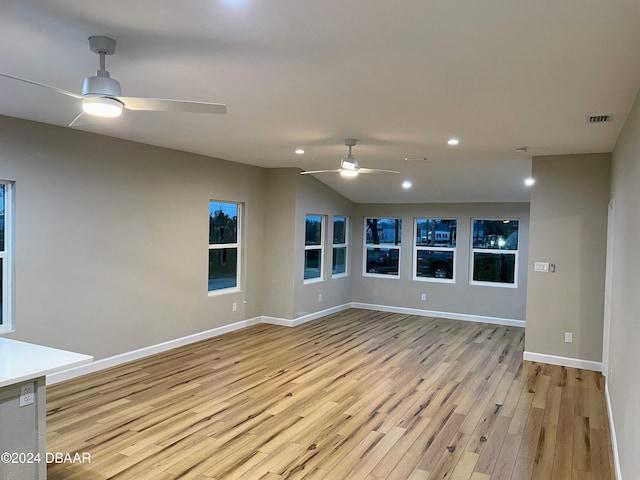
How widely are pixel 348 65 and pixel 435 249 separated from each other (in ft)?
20.8

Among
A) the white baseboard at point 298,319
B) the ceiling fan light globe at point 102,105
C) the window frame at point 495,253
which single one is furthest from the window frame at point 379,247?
the ceiling fan light globe at point 102,105

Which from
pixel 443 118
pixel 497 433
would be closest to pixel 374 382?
pixel 497 433

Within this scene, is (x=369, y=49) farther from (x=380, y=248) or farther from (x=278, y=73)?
(x=380, y=248)

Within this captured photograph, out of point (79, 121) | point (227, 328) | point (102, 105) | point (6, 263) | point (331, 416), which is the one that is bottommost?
point (331, 416)

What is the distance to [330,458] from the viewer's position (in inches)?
121

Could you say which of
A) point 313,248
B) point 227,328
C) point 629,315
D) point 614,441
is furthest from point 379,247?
point 629,315

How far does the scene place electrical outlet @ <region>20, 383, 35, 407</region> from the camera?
2.32 meters

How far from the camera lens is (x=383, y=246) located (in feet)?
29.0

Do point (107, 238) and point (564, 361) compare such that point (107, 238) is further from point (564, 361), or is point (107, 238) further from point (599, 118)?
point (564, 361)

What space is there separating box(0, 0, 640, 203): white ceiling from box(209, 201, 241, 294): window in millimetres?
2059

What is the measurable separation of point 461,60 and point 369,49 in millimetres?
521

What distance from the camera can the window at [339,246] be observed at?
8.57m

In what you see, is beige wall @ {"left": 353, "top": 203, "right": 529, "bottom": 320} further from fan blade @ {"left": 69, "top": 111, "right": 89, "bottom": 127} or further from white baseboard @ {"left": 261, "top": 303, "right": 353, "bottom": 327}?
fan blade @ {"left": 69, "top": 111, "right": 89, "bottom": 127}

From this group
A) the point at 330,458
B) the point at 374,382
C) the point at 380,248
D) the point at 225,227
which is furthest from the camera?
the point at 380,248
